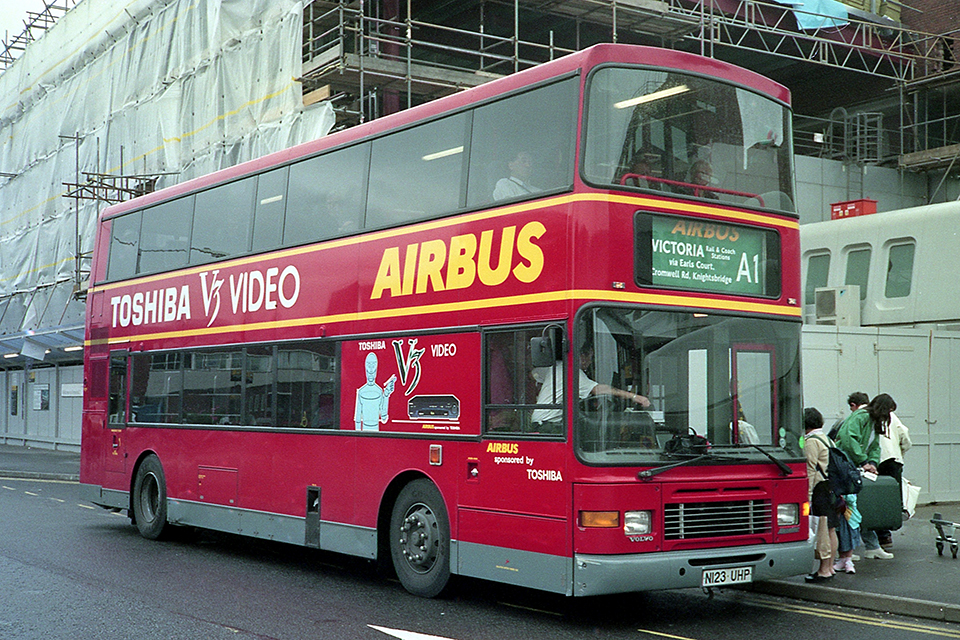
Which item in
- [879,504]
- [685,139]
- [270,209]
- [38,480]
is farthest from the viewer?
[38,480]

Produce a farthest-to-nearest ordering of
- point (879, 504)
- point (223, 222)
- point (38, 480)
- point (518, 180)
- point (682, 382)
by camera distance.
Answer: point (38, 480), point (223, 222), point (879, 504), point (518, 180), point (682, 382)

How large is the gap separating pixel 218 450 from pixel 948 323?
1122 centimetres

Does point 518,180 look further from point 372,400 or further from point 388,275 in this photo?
point 372,400

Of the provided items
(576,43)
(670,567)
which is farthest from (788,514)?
(576,43)

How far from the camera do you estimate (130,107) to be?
28688 mm

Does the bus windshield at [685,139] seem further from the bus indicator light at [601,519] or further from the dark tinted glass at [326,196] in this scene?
the dark tinted glass at [326,196]

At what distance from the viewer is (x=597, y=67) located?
327 inches

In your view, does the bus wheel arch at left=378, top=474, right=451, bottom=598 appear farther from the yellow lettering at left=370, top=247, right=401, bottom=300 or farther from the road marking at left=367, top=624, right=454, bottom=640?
the yellow lettering at left=370, top=247, right=401, bottom=300

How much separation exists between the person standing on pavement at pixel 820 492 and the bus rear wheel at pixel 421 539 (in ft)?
10.8

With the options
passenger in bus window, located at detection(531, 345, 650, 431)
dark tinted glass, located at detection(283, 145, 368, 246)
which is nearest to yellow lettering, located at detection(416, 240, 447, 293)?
dark tinted glass, located at detection(283, 145, 368, 246)

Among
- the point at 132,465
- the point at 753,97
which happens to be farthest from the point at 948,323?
the point at 132,465

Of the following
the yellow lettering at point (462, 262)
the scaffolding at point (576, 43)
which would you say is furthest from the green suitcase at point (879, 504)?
the scaffolding at point (576, 43)

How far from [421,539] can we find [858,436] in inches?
190

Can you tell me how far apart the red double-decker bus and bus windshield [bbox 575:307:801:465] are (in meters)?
0.02
